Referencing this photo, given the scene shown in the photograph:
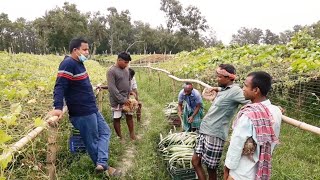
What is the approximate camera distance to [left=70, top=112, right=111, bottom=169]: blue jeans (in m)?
3.91

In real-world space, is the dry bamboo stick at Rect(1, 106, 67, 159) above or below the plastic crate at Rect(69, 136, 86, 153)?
above

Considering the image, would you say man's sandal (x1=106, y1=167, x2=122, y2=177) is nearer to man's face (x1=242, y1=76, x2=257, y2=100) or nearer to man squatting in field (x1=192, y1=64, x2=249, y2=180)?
man squatting in field (x1=192, y1=64, x2=249, y2=180)

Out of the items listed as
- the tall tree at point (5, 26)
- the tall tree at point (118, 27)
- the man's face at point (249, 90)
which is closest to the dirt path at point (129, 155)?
the man's face at point (249, 90)

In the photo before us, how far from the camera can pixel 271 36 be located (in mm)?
74625

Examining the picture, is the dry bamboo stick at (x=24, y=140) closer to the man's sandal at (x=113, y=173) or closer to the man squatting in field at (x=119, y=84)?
the man's sandal at (x=113, y=173)

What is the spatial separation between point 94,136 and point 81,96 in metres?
0.59

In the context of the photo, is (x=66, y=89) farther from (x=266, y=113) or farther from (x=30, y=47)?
(x=30, y=47)

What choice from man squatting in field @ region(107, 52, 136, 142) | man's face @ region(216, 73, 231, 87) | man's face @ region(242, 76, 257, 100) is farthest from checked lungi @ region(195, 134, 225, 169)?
man squatting in field @ region(107, 52, 136, 142)

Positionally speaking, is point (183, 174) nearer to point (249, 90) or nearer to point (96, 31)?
point (249, 90)

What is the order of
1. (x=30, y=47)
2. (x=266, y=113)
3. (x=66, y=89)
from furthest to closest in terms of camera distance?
(x=30, y=47) → (x=66, y=89) → (x=266, y=113)

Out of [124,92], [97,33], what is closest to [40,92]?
[124,92]

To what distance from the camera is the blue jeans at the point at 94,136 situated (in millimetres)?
3906

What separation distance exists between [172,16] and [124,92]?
48404mm

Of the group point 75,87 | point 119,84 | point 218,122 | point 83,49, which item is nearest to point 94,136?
point 75,87
